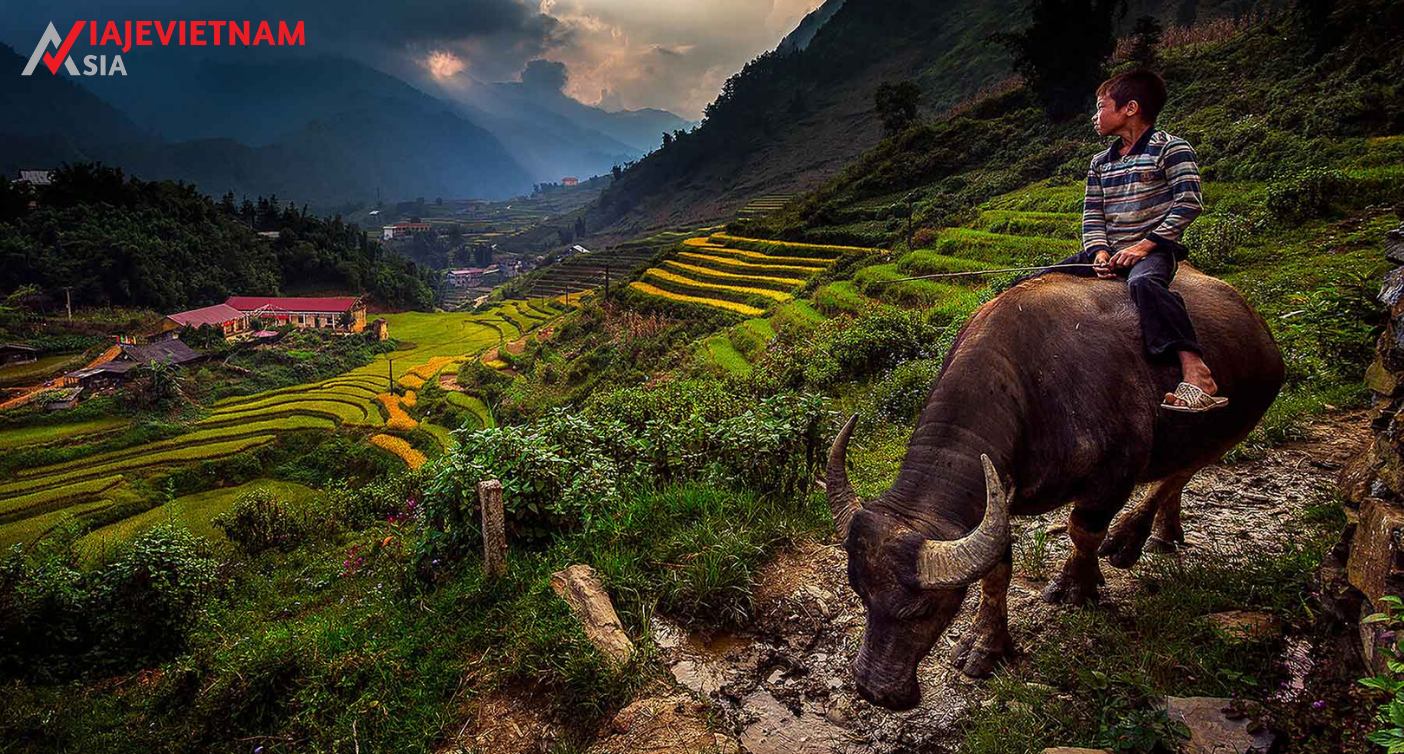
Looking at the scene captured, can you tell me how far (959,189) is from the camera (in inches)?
1222

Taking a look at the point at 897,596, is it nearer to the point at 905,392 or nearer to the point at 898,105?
the point at 905,392

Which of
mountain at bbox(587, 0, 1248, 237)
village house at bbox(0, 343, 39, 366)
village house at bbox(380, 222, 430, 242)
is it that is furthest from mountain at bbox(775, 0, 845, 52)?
village house at bbox(0, 343, 39, 366)

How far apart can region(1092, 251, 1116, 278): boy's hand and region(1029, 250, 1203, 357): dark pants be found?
0.54 ft

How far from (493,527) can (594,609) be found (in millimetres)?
1164

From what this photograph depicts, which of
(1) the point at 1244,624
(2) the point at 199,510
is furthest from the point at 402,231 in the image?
(1) the point at 1244,624

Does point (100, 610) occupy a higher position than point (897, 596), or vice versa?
point (897, 596)

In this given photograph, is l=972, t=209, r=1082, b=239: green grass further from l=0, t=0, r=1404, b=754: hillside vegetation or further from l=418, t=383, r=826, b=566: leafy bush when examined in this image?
l=418, t=383, r=826, b=566: leafy bush

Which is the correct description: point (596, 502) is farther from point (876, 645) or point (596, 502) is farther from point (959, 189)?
point (959, 189)

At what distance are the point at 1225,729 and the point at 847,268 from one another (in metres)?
25.5

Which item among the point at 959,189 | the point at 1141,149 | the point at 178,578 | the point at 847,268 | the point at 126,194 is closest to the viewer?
the point at 1141,149

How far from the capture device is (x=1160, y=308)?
2850mm

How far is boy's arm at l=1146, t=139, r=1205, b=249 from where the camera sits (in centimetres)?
292

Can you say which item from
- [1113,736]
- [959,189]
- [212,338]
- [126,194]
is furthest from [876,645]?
[126,194]

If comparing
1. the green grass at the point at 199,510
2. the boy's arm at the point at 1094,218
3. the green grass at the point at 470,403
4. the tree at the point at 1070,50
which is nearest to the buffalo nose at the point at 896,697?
the boy's arm at the point at 1094,218
